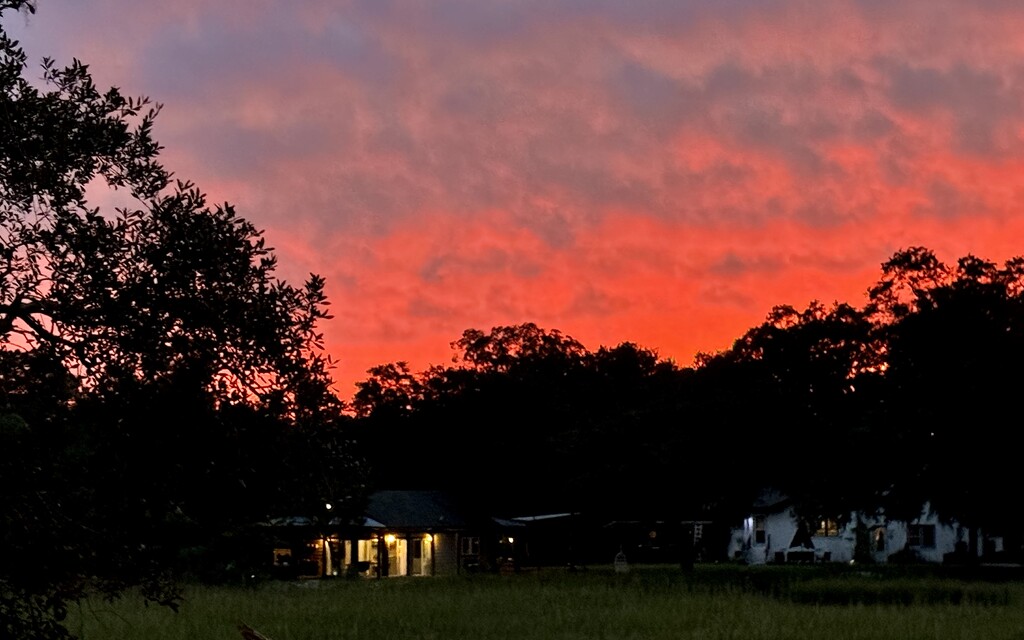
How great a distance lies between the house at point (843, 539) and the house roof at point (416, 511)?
21.4 meters

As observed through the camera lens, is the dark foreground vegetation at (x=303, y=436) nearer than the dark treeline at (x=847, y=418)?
Yes

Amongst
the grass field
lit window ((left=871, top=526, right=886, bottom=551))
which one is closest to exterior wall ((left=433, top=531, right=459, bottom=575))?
lit window ((left=871, top=526, right=886, bottom=551))

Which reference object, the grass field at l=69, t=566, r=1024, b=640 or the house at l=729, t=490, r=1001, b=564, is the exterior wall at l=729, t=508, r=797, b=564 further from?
the grass field at l=69, t=566, r=1024, b=640

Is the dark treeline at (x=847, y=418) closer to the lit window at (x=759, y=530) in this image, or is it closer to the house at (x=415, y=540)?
the house at (x=415, y=540)

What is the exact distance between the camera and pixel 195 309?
458 inches

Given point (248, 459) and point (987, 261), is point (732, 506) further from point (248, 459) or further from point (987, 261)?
point (248, 459)

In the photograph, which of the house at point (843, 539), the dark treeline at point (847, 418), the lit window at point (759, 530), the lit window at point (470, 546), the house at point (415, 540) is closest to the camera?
the dark treeline at point (847, 418)

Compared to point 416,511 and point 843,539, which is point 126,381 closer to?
point 416,511

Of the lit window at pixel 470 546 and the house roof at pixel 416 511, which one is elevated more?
the house roof at pixel 416 511

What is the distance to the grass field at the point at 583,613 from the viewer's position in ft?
88.9

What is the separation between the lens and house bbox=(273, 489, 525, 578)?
253ft

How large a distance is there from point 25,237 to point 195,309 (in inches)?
68.6

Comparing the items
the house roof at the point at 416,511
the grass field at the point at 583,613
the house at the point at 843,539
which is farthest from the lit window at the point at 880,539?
the grass field at the point at 583,613

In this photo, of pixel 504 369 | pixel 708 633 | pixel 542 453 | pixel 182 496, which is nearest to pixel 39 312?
pixel 182 496
